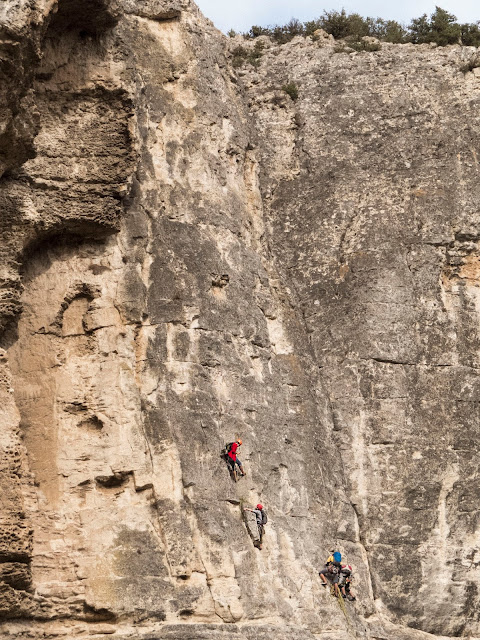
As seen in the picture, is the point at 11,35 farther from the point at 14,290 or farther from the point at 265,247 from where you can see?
the point at 265,247

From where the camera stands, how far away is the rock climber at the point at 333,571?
76.8 ft

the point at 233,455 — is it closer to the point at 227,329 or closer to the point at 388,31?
the point at 227,329

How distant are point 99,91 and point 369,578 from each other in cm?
882

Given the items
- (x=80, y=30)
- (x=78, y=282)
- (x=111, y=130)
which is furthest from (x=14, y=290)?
(x=80, y=30)

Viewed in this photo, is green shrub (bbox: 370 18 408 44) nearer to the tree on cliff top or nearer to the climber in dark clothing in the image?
the tree on cliff top

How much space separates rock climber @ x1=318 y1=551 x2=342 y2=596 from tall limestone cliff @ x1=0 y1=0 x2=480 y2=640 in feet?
0.97

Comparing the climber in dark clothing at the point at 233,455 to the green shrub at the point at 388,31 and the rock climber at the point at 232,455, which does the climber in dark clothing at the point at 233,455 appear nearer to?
the rock climber at the point at 232,455

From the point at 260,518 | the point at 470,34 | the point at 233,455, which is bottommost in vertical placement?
the point at 260,518

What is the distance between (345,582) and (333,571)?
46cm

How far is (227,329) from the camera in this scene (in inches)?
941

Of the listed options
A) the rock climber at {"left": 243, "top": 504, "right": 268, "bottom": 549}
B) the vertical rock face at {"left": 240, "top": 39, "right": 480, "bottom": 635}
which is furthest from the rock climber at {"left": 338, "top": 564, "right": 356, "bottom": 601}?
the rock climber at {"left": 243, "top": 504, "right": 268, "bottom": 549}

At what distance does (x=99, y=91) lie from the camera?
77.8ft

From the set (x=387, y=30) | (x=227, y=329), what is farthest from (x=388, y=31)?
(x=227, y=329)

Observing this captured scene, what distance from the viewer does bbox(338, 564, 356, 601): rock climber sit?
23812mm
